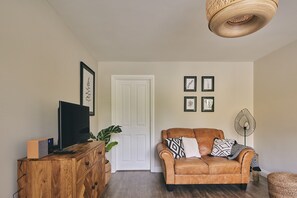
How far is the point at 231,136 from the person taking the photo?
4629 millimetres

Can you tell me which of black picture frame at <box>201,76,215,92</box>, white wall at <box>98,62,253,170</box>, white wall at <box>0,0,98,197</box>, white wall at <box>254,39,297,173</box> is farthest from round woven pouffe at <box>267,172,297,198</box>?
black picture frame at <box>201,76,215,92</box>

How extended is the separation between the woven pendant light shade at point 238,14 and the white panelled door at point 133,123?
3281 mm

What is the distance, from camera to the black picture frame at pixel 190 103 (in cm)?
464

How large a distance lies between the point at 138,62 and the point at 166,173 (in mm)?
2449

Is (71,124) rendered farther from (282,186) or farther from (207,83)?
(207,83)

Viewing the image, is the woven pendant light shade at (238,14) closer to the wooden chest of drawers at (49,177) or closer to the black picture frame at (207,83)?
the wooden chest of drawers at (49,177)

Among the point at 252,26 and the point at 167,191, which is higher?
the point at 252,26

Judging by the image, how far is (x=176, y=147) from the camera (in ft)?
12.4

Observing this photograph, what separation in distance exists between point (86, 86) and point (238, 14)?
2.93 metres

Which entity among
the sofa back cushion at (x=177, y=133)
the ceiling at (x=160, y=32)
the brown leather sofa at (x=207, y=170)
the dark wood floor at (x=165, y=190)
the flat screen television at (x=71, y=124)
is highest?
the ceiling at (x=160, y=32)

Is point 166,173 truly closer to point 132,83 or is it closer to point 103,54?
point 132,83

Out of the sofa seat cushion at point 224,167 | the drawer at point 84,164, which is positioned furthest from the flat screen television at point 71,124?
the sofa seat cushion at point 224,167

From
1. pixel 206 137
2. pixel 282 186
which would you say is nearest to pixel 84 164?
pixel 282 186

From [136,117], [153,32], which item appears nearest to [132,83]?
[136,117]
